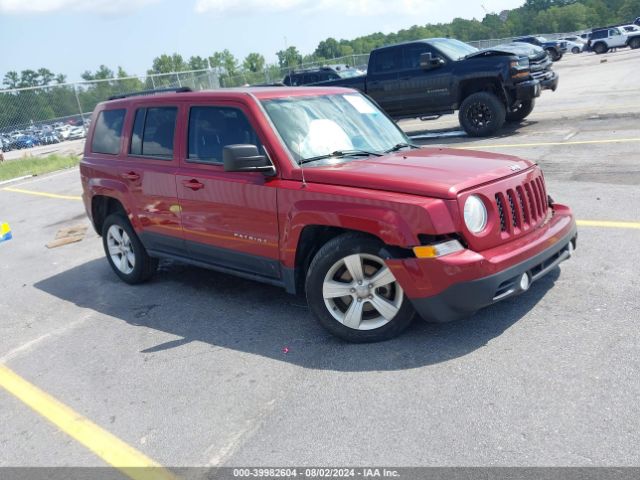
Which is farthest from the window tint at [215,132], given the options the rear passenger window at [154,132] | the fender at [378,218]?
the fender at [378,218]

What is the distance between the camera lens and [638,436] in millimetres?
2828

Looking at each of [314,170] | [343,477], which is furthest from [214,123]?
[343,477]

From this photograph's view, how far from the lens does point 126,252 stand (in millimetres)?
6223

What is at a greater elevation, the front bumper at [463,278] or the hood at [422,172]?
the hood at [422,172]

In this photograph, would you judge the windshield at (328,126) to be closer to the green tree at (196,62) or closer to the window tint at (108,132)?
the window tint at (108,132)

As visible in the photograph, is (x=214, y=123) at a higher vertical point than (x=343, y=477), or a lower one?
higher

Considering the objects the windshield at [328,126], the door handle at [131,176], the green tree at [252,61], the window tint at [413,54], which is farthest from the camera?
the green tree at [252,61]

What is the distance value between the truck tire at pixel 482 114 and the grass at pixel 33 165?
1286cm

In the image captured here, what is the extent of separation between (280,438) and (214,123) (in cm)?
273

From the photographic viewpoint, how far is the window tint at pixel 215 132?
186 inches

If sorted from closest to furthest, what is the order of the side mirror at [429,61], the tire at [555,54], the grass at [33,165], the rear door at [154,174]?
the rear door at [154,174] → the side mirror at [429,61] → the grass at [33,165] → the tire at [555,54]

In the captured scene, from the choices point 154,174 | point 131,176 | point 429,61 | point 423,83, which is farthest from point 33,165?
point 154,174

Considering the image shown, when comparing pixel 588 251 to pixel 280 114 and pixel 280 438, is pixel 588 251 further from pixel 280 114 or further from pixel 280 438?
pixel 280 438

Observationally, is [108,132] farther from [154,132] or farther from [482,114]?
[482,114]
